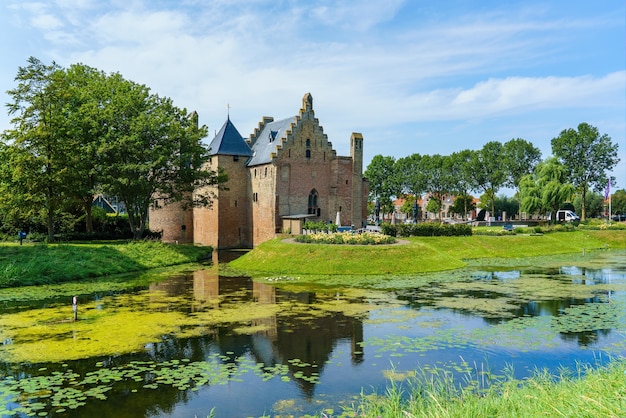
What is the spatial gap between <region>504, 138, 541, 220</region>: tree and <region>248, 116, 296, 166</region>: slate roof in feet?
173

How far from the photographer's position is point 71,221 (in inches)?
1784

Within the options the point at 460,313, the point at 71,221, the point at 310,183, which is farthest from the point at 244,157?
the point at 460,313

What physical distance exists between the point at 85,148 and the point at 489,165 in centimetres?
7365

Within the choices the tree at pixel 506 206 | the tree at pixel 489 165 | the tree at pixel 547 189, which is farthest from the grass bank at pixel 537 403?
the tree at pixel 506 206

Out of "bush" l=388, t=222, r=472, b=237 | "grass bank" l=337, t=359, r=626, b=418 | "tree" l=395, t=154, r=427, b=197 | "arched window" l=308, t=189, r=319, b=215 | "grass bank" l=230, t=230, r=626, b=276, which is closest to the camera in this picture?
"grass bank" l=337, t=359, r=626, b=418

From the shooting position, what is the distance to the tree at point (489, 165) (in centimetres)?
9156

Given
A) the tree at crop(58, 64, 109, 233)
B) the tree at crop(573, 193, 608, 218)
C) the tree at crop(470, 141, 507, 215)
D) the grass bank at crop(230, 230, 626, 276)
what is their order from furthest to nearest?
the tree at crop(573, 193, 608, 218)
the tree at crop(470, 141, 507, 215)
the tree at crop(58, 64, 109, 233)
the grass bank at crop(230, 230, 626, 276)

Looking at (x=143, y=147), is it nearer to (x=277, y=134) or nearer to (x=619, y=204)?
(x=277, y=134)

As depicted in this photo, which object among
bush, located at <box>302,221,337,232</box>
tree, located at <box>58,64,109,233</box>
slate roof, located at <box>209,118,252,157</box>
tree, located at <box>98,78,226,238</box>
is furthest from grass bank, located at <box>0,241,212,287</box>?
slate roof, located at <box>209,118,252,157</box>

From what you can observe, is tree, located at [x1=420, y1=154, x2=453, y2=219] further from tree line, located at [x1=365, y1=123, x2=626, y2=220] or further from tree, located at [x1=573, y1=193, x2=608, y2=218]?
tree, located at [x1=573, y1=193, x2=608, y2=218]

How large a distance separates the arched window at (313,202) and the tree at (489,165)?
48.4 m

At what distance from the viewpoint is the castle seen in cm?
5194

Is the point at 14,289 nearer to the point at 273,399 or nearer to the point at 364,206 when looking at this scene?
the point at 273,399

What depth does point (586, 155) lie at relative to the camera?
8744 centimetres
